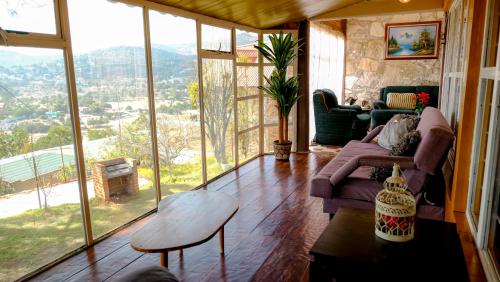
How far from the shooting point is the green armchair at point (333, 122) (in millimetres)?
6324

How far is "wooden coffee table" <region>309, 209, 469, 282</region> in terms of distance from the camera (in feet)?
4.93

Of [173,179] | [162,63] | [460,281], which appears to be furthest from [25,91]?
[460,281]

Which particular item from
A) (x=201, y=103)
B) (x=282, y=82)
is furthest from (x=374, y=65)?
(x=201, y=103)

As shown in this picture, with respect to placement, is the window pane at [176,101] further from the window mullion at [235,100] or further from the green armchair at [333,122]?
the green armchair at [333,122]

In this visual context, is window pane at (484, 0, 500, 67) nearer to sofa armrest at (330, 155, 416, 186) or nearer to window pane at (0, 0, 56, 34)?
sofa armrest at (330, 155, 416, 186)

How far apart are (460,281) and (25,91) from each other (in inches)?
105

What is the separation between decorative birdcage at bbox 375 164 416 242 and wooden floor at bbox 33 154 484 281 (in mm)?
711

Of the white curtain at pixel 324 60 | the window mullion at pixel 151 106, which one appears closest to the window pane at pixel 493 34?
the window mullion at pixel 151 106

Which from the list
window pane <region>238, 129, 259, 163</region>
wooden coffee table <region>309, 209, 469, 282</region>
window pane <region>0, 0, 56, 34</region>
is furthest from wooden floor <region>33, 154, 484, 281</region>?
window pane <region>0, 0, 56, 34</region>

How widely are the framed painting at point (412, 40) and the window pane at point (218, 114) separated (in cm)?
493

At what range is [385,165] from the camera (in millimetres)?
2658

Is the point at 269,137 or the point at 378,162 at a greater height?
the point at 378,162

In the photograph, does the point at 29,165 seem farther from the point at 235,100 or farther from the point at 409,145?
the point at 235,100

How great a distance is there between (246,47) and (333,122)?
2203mm
